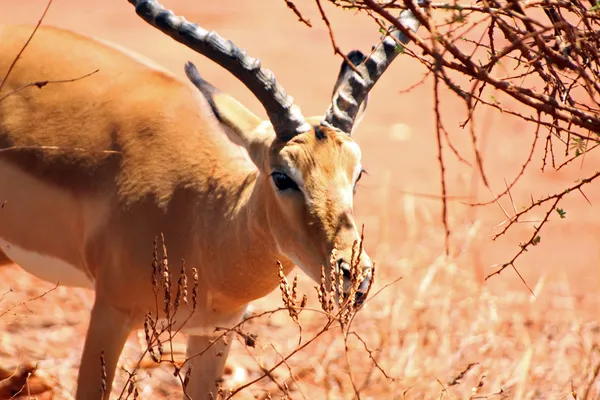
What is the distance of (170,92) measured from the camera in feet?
15.7

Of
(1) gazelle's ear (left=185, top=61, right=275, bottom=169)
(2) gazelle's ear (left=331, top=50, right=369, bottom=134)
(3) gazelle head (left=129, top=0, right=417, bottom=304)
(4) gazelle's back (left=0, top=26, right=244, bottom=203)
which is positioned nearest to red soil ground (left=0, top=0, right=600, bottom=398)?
(2) gazelle's ear (left=331, top=50, right=369, bottom=134)

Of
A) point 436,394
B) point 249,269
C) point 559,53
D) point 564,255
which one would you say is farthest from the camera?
point 564,255

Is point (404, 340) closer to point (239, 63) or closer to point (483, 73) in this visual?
point (239, 63)

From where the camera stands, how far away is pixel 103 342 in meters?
4.37

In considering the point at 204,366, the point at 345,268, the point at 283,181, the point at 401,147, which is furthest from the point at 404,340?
the point at 401,147

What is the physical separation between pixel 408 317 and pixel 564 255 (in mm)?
2295

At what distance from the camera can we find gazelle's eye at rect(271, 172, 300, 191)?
3805 mm

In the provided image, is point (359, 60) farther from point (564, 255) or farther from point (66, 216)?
point (564, 255)

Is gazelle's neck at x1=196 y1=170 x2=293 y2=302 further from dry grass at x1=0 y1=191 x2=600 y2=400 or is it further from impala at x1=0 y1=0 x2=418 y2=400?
dry grass at x1=0 y1=191 x2=600 y2=400

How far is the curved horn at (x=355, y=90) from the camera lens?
4043 mm

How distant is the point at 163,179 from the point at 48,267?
913 millimetres

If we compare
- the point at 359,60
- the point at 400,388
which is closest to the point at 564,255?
the point at 400,388

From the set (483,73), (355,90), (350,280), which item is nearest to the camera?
(483,73)

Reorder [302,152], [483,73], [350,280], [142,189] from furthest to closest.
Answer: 1. [142,189]
2. [302,152]
3. [350,280]
4. [483,73]
